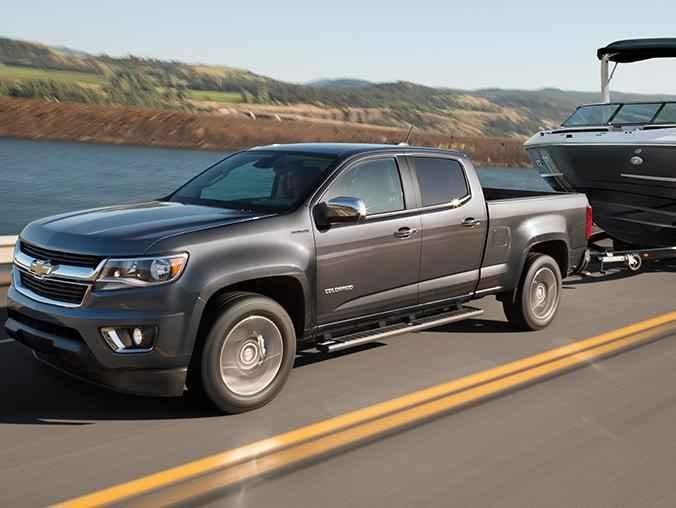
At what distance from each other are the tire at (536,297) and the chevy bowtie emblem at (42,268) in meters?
4.15

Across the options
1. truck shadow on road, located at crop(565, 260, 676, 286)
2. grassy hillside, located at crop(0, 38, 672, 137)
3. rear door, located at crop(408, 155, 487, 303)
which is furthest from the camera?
grassy hillside, located at crop(0, 38, 672, 137)

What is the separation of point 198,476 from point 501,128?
98117mm

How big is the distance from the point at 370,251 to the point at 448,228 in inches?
38.0

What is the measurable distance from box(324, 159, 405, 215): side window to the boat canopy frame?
8273 mm

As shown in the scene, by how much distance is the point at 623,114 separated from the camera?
37.9 ft

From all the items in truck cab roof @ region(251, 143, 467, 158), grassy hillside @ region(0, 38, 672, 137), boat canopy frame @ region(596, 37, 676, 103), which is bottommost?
grassy hillside @ region(0, 38, 672, 137)

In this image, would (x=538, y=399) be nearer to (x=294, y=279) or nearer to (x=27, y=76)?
(x=294, y=279)

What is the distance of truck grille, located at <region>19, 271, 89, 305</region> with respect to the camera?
15.8 ft

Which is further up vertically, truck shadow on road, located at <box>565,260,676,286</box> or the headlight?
the headlight

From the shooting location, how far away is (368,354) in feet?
21.9

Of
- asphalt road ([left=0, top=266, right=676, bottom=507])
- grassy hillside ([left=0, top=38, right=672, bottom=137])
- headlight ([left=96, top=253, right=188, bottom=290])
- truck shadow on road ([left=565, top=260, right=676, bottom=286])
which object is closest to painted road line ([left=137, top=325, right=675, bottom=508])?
asphalt road ([left=0, top=266, right=676, bottom=507])

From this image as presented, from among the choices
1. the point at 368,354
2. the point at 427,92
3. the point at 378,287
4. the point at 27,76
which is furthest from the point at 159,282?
the point at 427,92

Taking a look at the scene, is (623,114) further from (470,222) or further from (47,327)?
(47,327)

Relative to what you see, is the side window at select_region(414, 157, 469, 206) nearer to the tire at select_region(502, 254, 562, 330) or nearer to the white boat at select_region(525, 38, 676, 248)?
the tire at select_region(502, 254, 562, 330)
